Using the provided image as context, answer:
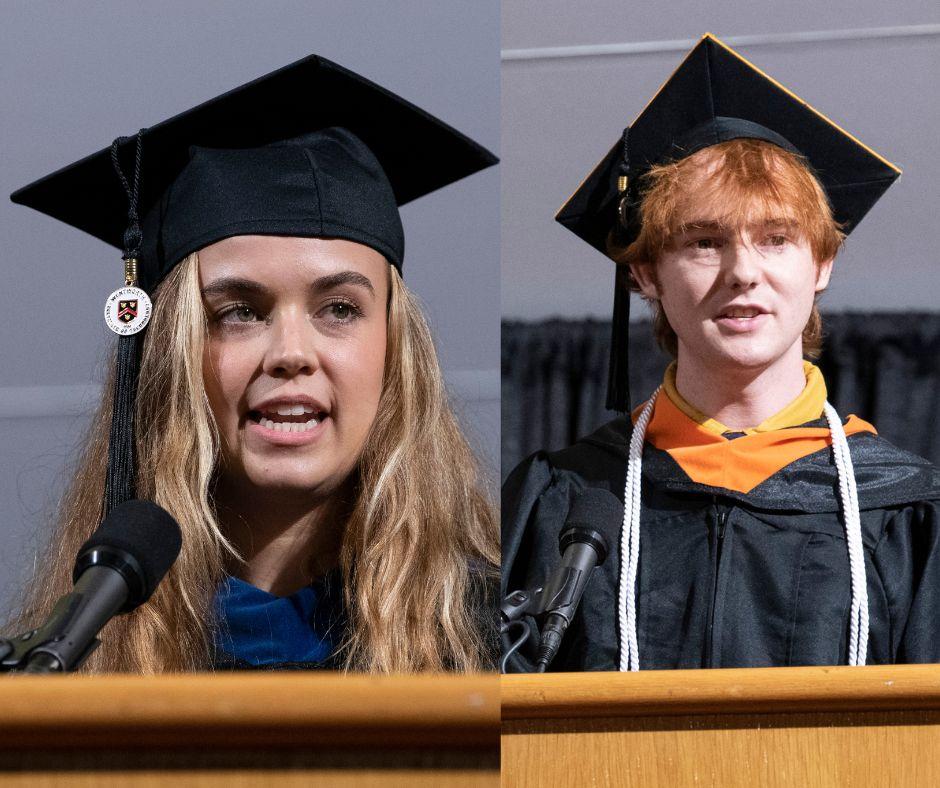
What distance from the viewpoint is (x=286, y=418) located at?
1.42 m

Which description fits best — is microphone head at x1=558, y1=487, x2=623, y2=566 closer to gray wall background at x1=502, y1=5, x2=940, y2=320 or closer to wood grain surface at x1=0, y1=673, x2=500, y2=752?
wood grain surface at x1=0, y1=673, x2=500, y2=752

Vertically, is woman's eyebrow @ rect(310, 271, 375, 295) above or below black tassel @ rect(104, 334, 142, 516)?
above

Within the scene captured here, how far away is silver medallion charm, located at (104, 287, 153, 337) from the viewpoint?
1.38 meters

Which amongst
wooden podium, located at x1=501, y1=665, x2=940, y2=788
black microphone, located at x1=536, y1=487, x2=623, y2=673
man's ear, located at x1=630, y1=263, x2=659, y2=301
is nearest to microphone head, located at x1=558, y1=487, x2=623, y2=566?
black microphone, located at x1=536, y1=487, x2=623, y2=673

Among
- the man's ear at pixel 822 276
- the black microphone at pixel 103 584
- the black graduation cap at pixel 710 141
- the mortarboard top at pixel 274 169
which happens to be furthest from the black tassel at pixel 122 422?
the man's ear at pixel 822 276

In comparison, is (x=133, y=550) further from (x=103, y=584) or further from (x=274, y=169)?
(x=274, y=169)

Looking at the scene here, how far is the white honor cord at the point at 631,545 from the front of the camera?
1.48m

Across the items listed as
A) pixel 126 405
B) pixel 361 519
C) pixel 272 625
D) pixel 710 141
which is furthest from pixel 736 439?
pixel 126 405

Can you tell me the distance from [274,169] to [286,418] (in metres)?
0.32

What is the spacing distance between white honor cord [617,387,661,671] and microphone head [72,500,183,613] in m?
0.78

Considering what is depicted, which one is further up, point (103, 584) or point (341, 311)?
point (341, 311)

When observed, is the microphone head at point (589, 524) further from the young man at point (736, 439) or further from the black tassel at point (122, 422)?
the black tassel at point (122, 422)

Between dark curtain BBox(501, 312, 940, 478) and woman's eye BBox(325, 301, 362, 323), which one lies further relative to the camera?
dark curtain BBox(501, 312, 940, 478)

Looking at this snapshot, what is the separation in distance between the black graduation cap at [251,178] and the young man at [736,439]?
0.91 ft
